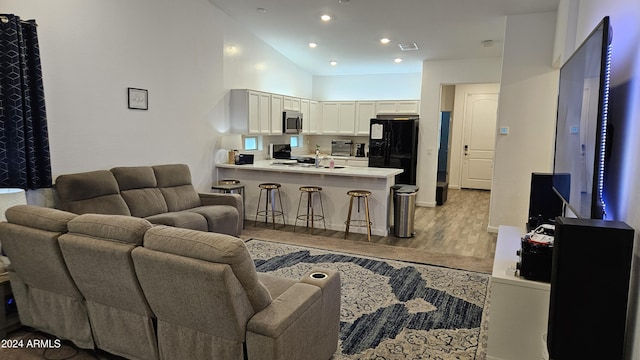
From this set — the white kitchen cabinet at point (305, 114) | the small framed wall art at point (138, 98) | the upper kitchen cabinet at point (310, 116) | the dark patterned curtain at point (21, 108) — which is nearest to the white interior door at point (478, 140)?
the upper kitchen cabinet at point (310, 116)

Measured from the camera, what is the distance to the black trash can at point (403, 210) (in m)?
5.33

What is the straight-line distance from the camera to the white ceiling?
519 cm

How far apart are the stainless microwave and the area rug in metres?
3.24

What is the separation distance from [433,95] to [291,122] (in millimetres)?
2768

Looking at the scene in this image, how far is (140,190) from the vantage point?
4562mm

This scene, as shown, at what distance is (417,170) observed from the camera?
25.4 ft

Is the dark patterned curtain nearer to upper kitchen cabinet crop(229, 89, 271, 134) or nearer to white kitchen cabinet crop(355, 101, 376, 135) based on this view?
upper kitchen cabinet crop(229, 89, 271, 134)

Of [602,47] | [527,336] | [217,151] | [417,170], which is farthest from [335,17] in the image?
[527,336]

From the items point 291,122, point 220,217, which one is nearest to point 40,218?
point 220,217

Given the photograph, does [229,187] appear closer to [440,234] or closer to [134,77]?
[134,77]

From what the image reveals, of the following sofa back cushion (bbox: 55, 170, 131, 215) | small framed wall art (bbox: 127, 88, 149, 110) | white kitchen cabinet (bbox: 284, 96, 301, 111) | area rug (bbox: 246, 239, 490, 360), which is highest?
white kitchen cabinet (bbox: 284, 96, 301, 111)

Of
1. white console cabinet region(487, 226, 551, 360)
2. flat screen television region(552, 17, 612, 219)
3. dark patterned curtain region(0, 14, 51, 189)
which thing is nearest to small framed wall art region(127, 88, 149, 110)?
dark patterned curtain region(0, 14, 51, 189)

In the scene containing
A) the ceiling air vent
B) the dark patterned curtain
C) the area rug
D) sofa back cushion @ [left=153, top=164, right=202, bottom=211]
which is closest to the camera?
the area rug

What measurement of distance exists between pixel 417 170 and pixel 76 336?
21.0 feet
